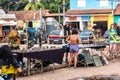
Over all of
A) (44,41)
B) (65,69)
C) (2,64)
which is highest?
(2,64)

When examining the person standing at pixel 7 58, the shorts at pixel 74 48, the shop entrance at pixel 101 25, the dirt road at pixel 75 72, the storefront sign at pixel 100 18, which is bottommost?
the shop entrance at pixel 101 25

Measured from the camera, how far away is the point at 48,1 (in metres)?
67.0

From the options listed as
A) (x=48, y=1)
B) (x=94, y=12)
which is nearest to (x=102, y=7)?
(x=94, y=12)

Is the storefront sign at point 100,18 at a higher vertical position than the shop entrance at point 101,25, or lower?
higher

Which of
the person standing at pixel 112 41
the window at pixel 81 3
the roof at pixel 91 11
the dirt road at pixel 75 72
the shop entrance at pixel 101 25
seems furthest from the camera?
the window at pixel 81 3

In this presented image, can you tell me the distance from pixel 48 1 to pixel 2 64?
189 ft

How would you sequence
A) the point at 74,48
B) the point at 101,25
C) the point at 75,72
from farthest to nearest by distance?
the point at 101,25, the point at 74,48, the point at 75,72

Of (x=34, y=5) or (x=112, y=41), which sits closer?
(x=112, y=41)

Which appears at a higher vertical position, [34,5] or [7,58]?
→ [7,58]

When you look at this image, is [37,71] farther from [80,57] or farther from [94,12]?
[94,12]

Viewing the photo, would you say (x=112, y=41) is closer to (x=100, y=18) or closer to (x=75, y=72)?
(x=75, y=72)

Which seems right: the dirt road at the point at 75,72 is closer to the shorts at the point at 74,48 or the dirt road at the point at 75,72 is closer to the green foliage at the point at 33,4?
the shorts at the point at 74,48

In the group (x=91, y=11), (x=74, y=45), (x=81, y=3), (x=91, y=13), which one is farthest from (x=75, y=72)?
(x=81, y=3)

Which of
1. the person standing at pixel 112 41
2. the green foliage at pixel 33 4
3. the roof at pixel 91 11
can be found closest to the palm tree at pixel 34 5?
the green foliage at pixel 33 4
